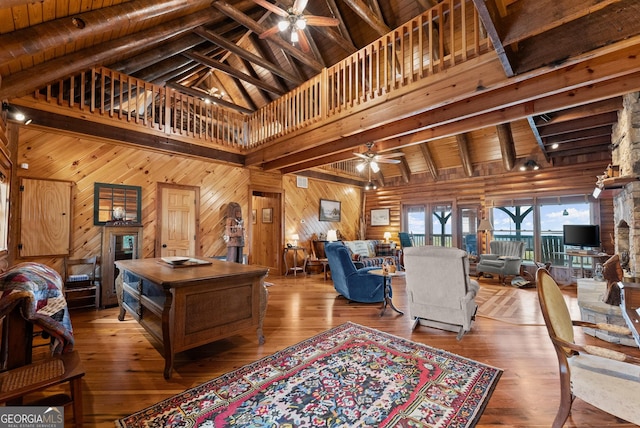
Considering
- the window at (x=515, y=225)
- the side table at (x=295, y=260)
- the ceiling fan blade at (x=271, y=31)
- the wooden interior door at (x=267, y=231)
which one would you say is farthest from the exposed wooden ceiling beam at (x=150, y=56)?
the window at (x=515, y=225)

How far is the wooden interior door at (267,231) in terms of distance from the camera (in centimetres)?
738

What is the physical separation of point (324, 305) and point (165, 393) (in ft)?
8.86

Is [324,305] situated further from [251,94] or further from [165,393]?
[251,94]

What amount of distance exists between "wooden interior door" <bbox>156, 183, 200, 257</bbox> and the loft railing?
3.66ft

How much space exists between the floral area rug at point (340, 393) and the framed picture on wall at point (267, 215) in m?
5.11

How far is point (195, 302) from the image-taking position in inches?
97.4

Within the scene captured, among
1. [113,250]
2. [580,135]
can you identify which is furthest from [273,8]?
[580,135]

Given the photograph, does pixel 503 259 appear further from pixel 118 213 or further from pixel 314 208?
pixel 118 213

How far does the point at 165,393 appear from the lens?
6.95 feet

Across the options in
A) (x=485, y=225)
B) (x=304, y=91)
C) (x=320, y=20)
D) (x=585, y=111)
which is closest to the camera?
(x=320, y=20)

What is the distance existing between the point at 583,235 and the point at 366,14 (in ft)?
20.2

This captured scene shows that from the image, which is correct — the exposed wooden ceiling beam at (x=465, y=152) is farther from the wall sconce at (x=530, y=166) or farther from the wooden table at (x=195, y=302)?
the wooden table at (x=195, y=302)

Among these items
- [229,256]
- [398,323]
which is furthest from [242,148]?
[398,323]

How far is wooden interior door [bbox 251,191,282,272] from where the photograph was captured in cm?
738
